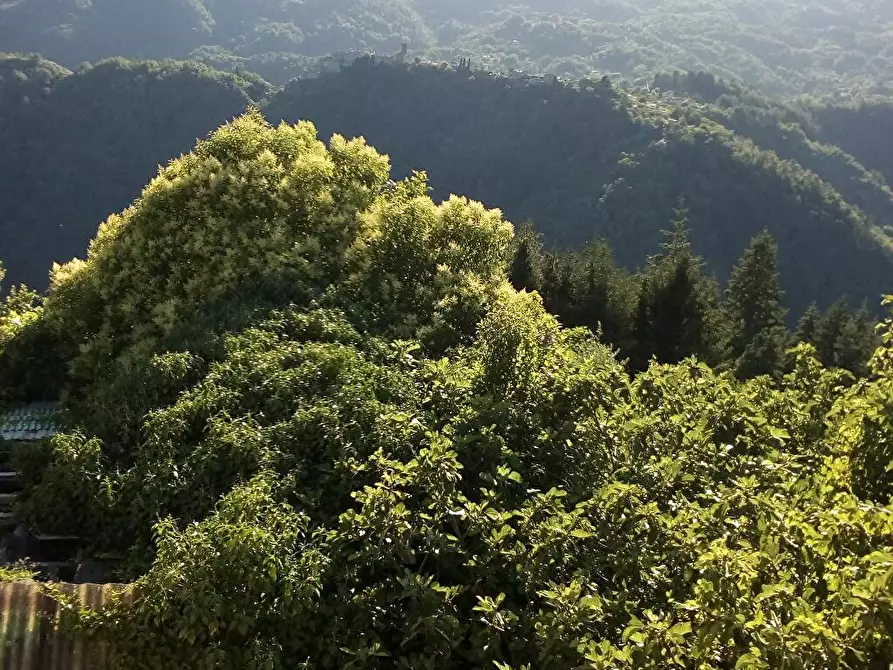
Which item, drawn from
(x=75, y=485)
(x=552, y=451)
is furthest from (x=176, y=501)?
(x=552, y=451)

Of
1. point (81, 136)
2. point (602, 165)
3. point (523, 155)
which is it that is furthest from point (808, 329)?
point (81, 136)

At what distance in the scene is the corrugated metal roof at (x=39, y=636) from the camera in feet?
12.5

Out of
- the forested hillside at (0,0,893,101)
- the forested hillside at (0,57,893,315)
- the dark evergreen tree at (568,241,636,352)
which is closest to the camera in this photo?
the dark evergreen tree at (568,241,636,352)

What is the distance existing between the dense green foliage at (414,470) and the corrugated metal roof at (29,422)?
29 centimetres

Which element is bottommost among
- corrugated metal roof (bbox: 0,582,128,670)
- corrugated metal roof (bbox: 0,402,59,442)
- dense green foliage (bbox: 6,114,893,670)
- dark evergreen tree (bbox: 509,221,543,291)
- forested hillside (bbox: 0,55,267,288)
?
corrugated metal roof (bbox: 0,582,128,670)

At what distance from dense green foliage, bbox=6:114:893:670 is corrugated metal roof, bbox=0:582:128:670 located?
6.0 inches

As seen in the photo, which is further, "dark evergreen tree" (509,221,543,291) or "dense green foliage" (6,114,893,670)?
"dark evergreen tree" (509,221,543,291)

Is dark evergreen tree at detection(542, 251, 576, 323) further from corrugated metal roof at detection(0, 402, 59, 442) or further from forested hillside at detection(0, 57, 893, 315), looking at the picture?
forested hillside at detection(0, 57, 893, 315)

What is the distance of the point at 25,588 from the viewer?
390cm

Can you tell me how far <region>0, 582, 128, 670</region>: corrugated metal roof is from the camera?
12.5 feet

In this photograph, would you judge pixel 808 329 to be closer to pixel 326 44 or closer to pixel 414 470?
pixel 414 470

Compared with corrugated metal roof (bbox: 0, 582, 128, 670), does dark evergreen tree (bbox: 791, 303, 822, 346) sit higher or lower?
higher

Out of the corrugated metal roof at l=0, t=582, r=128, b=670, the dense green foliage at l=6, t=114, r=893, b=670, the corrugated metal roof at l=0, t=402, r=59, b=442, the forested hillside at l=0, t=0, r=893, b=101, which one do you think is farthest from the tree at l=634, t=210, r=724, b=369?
the forested hillside at l=0, t=0, r=893, b=101

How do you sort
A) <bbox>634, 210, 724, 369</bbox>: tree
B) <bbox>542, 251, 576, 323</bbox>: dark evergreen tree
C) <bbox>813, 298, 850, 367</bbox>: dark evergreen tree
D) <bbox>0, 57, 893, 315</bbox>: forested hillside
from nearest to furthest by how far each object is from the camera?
1. <bbox>634, 210, 724, 369</bbox>: tree
2. <bbox>542, 251, 576, 323</bbox>: dark evergreen tree
3. <bbox>813, 298, 850, 367</bbox>: dark evergreen tree
4. <bbox>0, 57, 893, 315</bbox>: forested hillside
